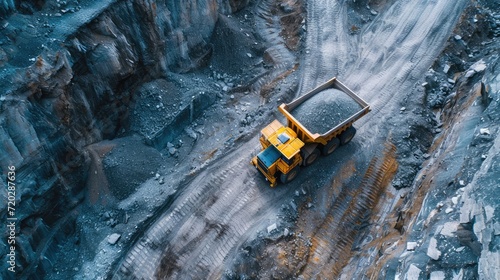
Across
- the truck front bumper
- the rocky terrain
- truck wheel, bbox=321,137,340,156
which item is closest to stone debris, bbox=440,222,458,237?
the rocky terrain

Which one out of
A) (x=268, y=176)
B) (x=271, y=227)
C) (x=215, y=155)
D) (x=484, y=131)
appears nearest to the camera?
(x=484, y=131)

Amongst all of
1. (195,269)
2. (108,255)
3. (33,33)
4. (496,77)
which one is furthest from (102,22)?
(496,77)

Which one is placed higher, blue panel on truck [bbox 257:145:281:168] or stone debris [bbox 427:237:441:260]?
blue panel on truck [bbox 257:145:281:168]

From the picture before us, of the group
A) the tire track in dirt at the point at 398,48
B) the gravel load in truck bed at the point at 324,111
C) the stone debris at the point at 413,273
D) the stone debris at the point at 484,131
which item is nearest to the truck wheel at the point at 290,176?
the gravel load in truck bed at the point at 324,111

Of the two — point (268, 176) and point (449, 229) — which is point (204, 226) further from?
A: point (449, 229)

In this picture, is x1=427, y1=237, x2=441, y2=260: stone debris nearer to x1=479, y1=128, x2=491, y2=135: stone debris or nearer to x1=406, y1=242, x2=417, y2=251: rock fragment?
x1=406, y1=242, x2=417, y2=251: rock fragment

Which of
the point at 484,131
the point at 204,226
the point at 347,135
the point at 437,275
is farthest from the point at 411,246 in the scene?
the point at 204,226

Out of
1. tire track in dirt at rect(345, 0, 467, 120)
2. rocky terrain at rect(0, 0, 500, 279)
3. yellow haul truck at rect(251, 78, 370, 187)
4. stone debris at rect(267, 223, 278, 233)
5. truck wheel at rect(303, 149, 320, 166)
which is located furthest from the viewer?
tire track in dirt at rect(345, 0, 467, 120)
